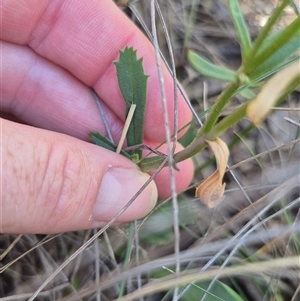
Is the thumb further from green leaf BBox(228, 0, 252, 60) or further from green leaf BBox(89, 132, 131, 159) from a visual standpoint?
green leaf BBox(228, 0, 252, 60)

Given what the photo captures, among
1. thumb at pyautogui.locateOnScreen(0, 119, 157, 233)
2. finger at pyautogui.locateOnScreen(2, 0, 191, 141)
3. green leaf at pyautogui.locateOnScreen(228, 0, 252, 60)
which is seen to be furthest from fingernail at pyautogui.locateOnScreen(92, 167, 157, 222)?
green leaf at pyautogui.locateOnScreen(228, 0, 252, 60)

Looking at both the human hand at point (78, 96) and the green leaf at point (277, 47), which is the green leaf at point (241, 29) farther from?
the human hand at point (78, 96)

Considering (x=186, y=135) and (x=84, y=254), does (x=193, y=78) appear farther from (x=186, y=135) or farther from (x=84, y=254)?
(x=84, y=254)

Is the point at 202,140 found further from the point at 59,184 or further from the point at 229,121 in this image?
the point at 59,184

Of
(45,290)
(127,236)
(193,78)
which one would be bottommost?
(45,290)

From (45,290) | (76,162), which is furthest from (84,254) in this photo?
(76,162)
